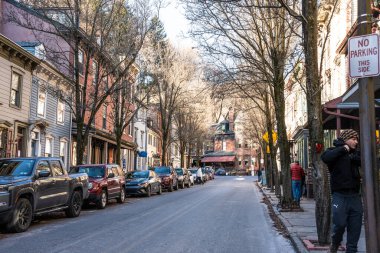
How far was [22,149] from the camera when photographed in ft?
75.8

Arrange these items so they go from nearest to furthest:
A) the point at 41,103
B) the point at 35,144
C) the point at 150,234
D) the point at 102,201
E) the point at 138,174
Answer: the point at 150,234
the point at 102,201
the point at 35,144
the point at 41,103
the point at 138,174

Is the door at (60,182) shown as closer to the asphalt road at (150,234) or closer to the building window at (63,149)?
the asphalt road at (150,234)

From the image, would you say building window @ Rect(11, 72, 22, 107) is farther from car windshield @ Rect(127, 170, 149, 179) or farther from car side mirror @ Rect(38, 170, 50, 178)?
car side mirror @ Rect(38, 170, 50, 178)

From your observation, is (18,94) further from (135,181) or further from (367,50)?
(367,50)

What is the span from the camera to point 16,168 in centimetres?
1195

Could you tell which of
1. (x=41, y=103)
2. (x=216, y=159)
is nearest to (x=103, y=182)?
(x=41, y=103)

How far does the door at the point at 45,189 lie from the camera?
11.9 metres

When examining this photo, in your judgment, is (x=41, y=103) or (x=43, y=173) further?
(x=41, y=103)

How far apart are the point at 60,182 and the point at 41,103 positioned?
43.7ft

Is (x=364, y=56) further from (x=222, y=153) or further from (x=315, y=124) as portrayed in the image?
(x=222, y=153)

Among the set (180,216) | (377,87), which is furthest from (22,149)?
(377,87)

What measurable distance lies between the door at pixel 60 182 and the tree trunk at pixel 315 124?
24.4 feet

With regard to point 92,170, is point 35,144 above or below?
above

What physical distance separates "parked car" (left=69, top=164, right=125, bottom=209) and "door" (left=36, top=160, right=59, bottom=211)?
4.23m
